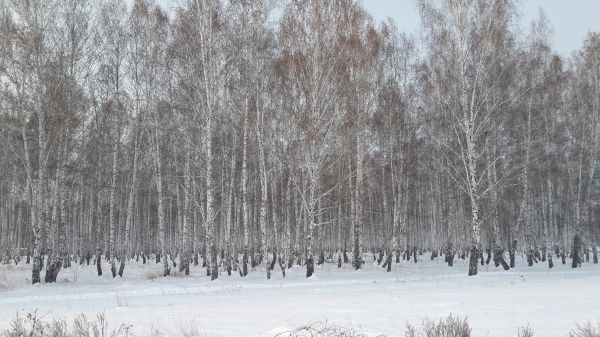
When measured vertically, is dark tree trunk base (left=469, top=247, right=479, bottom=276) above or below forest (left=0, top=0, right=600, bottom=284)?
below

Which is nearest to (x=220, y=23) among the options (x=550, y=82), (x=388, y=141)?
(x=388, y=141)

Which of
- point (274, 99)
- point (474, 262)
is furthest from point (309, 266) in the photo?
point (274, 99)

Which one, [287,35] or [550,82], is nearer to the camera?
[287,35]

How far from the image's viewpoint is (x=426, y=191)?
39.5m

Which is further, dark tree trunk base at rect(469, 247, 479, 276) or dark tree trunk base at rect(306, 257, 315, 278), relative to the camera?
dark tree trunk base at rect(306, 257, 315, 278)

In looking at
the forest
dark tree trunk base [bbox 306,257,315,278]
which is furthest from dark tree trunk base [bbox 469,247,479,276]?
dark tree trunk base [bbox 306,257,315,278]

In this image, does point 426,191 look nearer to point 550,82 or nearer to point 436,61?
point 550,82

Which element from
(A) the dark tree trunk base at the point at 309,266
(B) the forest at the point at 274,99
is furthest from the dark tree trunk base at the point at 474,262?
(A) the dark tree trunk base at the point at 309,266

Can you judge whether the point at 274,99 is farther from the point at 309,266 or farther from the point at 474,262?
the point at 474,262

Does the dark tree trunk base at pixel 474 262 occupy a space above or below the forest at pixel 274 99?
below

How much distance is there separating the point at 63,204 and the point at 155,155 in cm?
439

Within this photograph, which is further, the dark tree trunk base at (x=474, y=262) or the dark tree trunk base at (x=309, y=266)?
the dark tree trunk base at (x=309, y=266)

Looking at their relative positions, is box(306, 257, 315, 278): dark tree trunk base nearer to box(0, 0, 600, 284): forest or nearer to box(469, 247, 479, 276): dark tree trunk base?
box(0, 0, 600, 284): forest

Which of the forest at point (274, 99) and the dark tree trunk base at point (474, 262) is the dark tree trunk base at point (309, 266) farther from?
the dark tree trunk base at point (474, 262)
